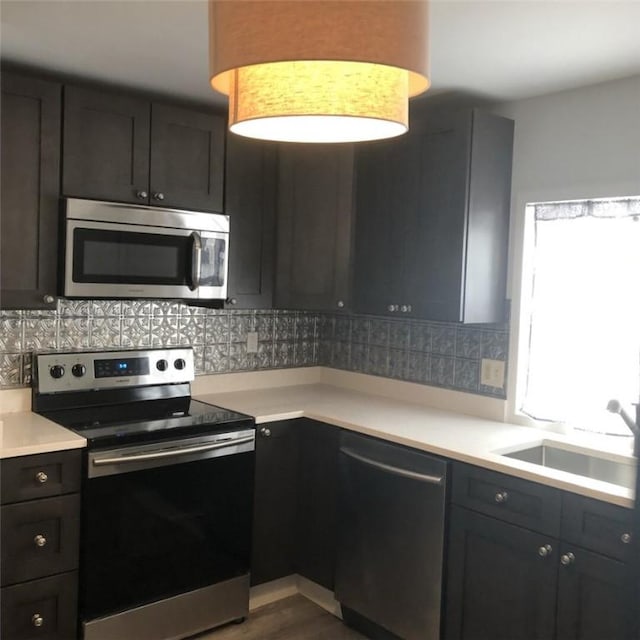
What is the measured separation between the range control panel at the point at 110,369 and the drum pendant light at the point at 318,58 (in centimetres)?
183

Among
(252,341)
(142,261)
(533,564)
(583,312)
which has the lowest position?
(533,564)

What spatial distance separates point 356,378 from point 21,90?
6.82ft

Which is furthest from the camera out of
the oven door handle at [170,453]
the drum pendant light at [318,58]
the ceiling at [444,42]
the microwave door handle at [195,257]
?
the microwave door handle at [195,257]

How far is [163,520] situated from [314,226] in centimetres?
147

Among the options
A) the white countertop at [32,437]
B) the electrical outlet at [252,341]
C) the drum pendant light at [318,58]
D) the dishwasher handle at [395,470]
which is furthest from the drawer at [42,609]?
the drum pendant light at [318,58]

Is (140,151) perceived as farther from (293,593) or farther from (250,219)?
(293,593)

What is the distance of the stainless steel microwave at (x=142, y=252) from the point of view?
2730 mm

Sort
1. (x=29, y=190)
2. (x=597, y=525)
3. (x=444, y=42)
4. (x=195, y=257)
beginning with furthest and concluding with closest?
(x=195, y=257), (x=29, y=190), (x=444, y=42), (x=597, y=525)

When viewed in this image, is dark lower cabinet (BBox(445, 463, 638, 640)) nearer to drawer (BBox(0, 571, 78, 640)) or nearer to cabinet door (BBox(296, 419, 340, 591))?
cabinet door (BBox(296, 419, 340, 591))

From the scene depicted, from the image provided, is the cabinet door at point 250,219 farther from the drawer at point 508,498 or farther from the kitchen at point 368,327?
the drawer at point 508,498

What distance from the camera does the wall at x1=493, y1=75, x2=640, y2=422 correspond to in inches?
105

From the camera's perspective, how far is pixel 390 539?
2779 mm

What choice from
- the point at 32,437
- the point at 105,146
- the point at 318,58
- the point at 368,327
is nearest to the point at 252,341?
the point at 368,327

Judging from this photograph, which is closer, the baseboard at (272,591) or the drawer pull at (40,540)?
the drawer pull at (40,540)
